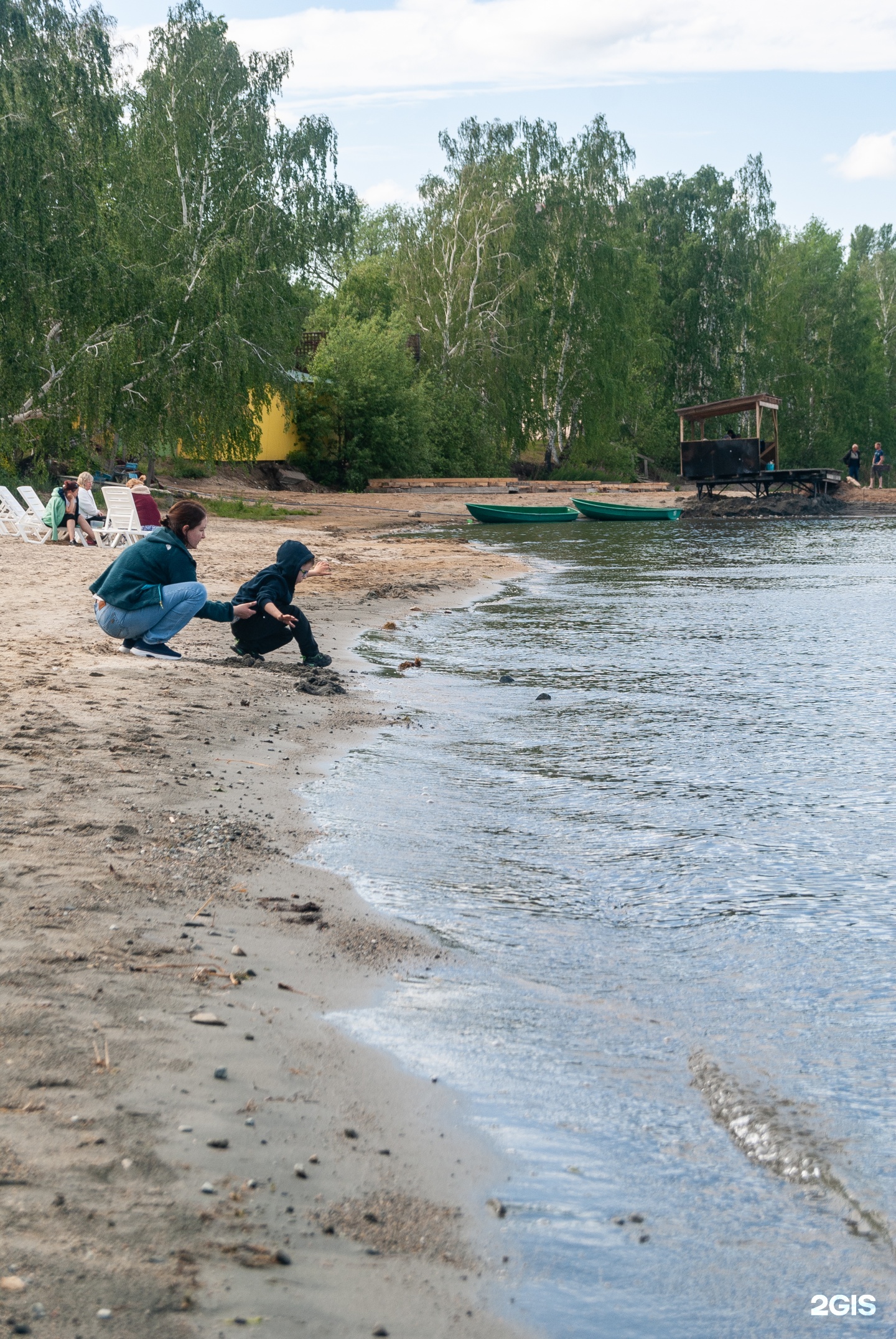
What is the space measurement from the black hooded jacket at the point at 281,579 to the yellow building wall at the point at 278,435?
114 ft

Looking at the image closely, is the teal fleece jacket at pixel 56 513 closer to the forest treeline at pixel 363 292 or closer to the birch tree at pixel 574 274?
the forest treeline at pixel 363 292

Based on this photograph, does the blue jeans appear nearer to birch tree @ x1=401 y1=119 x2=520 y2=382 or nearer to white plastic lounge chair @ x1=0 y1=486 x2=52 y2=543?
white plastic lounge chair @ x1=0 y1=486 x2=52 y2=543

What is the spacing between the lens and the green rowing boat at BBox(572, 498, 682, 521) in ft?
139

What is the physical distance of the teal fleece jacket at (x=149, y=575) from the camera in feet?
31.3

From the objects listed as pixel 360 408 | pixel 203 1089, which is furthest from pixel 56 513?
pixel 360 408

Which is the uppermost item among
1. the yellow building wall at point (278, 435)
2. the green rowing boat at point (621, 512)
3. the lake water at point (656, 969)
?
the yellow building wall at point (278, 435)

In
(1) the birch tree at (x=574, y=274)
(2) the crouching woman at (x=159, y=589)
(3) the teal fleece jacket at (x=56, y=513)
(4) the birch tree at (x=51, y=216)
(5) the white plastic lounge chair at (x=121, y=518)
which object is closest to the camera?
(2) the crouching woman at (x=159, y=589)

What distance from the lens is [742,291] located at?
62062mm

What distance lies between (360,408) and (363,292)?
13649 mm

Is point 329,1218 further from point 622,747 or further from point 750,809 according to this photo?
point 622,747

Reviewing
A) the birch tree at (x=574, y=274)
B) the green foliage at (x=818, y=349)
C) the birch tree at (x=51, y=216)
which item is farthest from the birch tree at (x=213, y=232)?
the green foliage at (x=818, y=349)

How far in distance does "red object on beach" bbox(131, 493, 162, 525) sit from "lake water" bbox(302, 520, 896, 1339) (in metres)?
10.6

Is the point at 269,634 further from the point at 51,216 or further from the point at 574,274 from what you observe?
the point at 574,274

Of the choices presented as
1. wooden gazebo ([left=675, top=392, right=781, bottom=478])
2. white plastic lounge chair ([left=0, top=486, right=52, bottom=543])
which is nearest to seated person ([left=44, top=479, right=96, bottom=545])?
white plastic lounge chair ([left=0, top=486, right=52, bottom=543])
